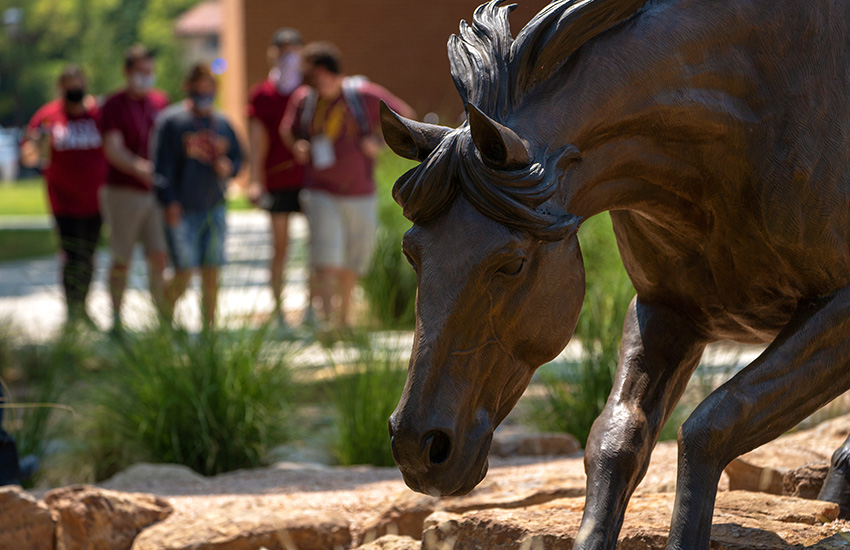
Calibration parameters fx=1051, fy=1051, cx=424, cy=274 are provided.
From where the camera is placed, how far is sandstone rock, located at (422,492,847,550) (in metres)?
2.64

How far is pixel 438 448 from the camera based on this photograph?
6.60ft

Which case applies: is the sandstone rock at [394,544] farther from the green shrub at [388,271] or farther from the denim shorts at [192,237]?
the green shrub at [388,271]

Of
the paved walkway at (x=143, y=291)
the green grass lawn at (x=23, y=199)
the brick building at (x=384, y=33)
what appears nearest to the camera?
the paved walkway at (x=143, y=291)

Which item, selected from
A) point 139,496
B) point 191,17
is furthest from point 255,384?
point 191,17

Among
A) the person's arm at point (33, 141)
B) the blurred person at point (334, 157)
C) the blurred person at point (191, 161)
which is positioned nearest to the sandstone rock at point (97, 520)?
the blurred person at point (191, 161)

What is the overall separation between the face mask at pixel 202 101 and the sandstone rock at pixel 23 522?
15.6ft

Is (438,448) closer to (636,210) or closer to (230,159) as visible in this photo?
(636,210)

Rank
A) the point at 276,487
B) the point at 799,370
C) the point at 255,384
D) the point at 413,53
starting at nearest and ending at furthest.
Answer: the point at 799,370 < the point at 276,487 < the point at 255,384 < the point at 413,53

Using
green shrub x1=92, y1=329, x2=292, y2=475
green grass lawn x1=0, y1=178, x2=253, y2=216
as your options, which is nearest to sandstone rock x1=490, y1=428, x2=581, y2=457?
green shrub x1=92, y1=329, x2=292, y2=475

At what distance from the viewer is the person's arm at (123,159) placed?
8219 millimetres

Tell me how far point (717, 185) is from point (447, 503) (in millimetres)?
1743

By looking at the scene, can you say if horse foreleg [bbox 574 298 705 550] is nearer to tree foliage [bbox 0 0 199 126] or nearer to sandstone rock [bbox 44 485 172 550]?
sandstone rock [bbox 44 485 172 550]

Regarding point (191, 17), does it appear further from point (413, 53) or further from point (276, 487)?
point (276, 487)

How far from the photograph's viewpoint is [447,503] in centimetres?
367
